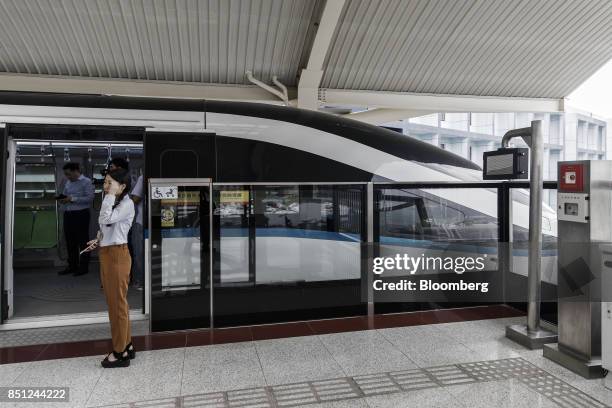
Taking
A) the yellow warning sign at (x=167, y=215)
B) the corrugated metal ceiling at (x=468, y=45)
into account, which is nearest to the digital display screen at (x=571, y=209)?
the yellow warning sign at (x=167, y=215)

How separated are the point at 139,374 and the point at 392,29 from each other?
23.5 ft

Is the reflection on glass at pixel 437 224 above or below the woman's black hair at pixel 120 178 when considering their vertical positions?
below

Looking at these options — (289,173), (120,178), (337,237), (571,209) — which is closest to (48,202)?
(120,178)

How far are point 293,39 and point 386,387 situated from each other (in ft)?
21.7

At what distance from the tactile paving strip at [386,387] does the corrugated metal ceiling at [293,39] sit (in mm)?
6033

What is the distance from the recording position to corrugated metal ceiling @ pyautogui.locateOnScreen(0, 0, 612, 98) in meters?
7.27

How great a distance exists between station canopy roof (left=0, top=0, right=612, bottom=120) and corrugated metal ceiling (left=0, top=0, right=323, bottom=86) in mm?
19

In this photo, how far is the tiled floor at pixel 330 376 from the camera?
113 inches

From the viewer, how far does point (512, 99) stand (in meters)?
11.2

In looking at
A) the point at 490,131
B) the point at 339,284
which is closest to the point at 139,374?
the point at 339,284

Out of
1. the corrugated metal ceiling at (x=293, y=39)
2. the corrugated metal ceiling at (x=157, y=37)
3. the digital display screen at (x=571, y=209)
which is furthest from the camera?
the corrugated metal ceiling at (x=293, y=39)

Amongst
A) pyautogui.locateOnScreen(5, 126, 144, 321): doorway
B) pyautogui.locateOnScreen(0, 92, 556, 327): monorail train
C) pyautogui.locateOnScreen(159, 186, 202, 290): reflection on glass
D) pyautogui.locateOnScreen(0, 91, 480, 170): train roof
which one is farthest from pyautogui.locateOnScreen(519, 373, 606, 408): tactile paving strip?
pyautogui.locateOnScreen(5, 126, 144, 321): doorway

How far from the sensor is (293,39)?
8062mm

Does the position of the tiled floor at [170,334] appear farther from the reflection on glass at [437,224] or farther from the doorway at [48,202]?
the doorway at [48,202]
